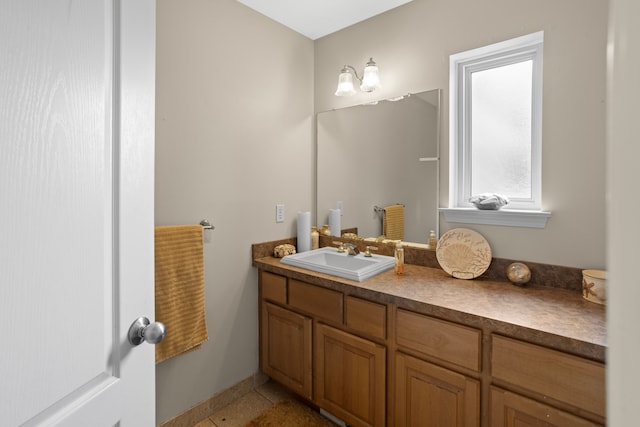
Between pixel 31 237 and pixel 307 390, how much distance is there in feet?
5.75

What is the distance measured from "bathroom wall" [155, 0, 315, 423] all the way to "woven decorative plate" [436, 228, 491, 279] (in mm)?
1085

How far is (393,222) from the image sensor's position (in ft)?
7.29

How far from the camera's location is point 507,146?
183 centimetres

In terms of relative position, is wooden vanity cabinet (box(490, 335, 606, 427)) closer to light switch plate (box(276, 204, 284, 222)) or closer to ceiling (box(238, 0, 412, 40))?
light switch plate (box(276, 204, 284, 222))

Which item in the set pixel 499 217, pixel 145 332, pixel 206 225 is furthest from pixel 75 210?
pixel 499 217

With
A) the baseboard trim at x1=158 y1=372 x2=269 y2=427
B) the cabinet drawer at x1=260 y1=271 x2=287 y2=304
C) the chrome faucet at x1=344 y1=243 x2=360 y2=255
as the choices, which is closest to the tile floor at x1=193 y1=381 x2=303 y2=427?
the baseboard trim at x1=158 y1=372 x2=269 y2=427

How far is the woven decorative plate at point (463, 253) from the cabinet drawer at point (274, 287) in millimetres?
934

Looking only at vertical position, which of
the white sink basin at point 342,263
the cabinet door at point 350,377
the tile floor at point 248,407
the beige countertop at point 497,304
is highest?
the white sink basin at point 342,263

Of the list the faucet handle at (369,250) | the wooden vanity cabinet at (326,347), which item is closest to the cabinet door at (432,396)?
the wooden vanity cabinet at (326,347)

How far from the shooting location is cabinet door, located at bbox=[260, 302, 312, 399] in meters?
1.96

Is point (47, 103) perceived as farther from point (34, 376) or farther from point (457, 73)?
point (457, 73)

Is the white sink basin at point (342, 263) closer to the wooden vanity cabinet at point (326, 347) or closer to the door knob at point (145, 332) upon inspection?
the wooden vanity cabinet at point (326, 347)

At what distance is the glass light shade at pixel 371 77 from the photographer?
2.14m

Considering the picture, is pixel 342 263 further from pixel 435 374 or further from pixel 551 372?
pixel 551 372
